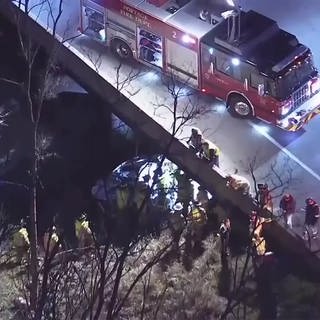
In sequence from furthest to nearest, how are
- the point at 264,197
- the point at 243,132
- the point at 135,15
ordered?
the point at 135,15 < the point at 243,132 < the point at 264,197

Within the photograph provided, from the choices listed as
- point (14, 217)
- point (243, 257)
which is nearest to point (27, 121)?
point (14, 217)

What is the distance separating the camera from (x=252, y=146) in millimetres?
24750

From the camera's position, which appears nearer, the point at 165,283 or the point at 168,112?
the point at 165,283

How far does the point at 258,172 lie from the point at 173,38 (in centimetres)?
410

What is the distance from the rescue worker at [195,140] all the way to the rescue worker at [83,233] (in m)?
3.39

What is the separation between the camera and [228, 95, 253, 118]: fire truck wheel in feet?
82.1

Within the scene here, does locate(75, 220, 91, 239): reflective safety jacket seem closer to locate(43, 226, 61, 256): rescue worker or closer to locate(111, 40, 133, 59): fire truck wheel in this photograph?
locate(43, 226, 61, 256): rescue worker

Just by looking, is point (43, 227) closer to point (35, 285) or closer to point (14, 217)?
point (14, 217)

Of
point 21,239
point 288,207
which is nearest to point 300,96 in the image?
point 288,207

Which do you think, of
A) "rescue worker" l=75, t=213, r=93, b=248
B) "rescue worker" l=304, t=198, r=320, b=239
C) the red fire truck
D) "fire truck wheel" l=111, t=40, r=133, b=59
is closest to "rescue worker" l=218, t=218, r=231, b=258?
"rescue worker" l=304, t=198, r=320, b=239

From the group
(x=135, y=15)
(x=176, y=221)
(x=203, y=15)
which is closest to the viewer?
(x=176, y=221)

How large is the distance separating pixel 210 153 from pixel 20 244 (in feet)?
16.6

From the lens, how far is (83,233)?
73.5 ft

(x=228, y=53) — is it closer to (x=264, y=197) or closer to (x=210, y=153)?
(x=210, y=153)
